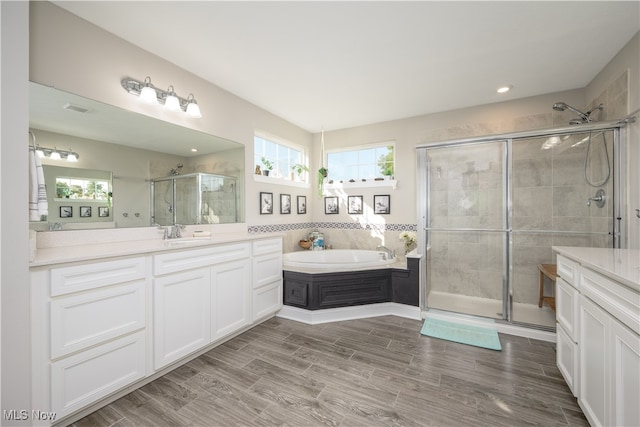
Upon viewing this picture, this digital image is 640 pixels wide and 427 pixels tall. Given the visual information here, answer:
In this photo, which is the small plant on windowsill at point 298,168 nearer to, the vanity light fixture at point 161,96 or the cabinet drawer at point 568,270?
the vanity light fixture at point 161,96

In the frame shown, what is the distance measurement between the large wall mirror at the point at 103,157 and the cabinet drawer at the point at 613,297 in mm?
3083

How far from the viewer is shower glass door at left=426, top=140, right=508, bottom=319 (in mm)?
3078

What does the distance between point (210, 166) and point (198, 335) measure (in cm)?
172

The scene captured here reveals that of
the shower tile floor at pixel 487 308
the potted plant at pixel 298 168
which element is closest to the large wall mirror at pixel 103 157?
the potted plant at pixel 298 168

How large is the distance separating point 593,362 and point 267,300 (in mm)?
2534

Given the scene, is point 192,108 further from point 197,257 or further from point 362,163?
point 362,163

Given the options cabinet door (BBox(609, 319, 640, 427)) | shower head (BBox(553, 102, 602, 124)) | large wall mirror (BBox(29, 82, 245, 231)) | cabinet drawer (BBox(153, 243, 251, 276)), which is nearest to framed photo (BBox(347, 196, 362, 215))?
cabinet drawer (BBox(153, 243, 251, 276))

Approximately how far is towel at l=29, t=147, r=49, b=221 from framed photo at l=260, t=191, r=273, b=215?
214cm

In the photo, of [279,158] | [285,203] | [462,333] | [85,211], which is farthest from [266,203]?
[462,333]

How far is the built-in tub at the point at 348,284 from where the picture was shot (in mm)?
2938

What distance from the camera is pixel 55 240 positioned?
1800 millimetres

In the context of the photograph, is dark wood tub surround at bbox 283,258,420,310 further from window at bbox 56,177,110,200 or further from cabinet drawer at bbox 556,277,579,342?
window at bbox 56,177,110,200

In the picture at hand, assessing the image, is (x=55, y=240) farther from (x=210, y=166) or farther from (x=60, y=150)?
(x=210, y=166)

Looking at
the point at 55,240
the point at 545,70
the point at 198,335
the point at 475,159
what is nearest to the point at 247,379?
the point at 198,335
